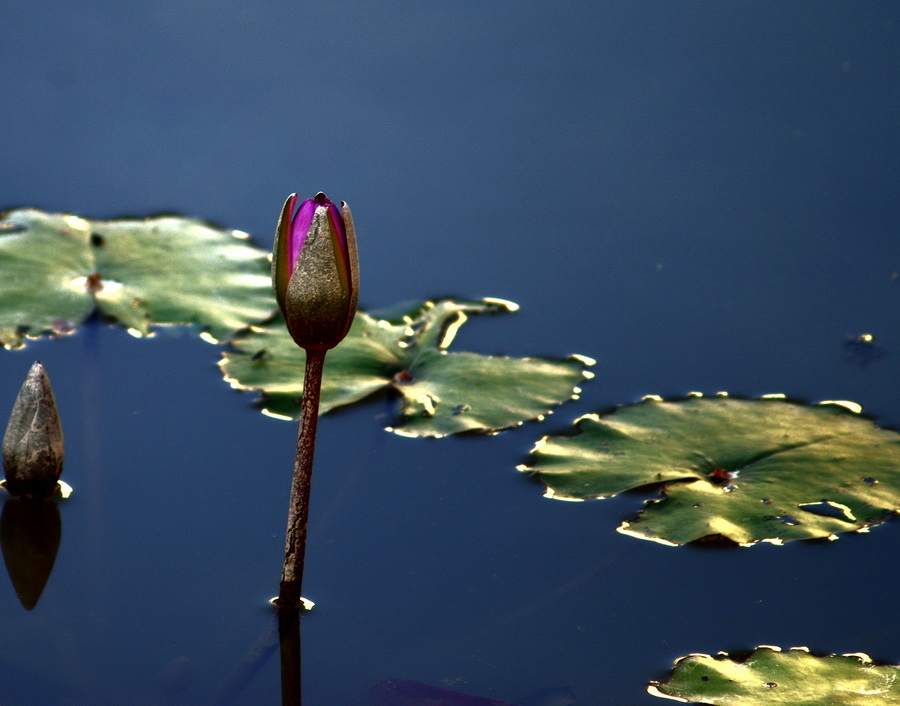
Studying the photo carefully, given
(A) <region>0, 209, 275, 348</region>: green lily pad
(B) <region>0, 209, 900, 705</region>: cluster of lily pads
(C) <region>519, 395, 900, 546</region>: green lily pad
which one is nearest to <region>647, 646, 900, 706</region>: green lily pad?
(B) <region>0, 209, 900, 705</region>: cluster of lily pads

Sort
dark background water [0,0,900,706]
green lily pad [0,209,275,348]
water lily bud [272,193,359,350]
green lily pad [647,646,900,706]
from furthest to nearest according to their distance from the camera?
green lily pad [0,209,275,348] < dark background water [0,0,900,706] < green lily pad [647,646,900,706] < water lily bud [272,193,359,350]

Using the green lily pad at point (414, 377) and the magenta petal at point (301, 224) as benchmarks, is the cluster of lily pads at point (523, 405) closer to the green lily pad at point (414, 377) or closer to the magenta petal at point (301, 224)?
the green lily pad at point (414, 377)

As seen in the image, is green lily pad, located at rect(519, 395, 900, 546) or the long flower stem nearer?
the long flower stem

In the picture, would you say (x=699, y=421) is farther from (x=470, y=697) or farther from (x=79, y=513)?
(x=79, y=513)

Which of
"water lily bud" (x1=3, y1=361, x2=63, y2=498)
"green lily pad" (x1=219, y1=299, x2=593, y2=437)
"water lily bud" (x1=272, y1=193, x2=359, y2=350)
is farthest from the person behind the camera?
"green lily pad" (x1=219, y1=299, x2=593, y2=437)

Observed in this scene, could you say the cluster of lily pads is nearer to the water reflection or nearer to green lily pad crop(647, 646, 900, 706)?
green lily pad crop(647, 646, 900, 706)

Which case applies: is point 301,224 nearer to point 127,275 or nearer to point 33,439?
point 33,439

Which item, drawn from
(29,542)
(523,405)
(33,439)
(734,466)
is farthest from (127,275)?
(734,466)

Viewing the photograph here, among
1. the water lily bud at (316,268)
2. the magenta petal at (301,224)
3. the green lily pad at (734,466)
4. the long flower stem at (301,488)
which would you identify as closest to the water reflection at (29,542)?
the long flower stem at (301,488)
